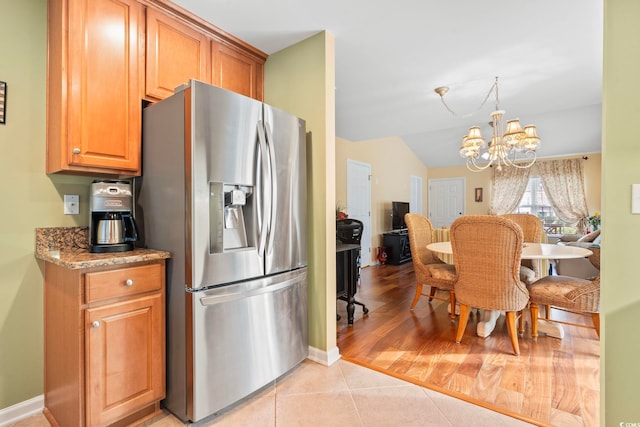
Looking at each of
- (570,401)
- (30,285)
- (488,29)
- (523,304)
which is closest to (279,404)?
(30,285)

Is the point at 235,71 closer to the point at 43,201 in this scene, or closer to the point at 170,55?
the point at 170,55

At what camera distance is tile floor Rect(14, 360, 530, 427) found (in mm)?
1633

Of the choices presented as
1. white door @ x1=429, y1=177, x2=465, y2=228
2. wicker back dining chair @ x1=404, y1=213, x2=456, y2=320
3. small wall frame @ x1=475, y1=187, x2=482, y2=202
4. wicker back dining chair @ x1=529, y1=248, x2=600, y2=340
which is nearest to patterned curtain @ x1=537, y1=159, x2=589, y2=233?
small wall frame @ x1=475, y1=187, x2=482, y2=202

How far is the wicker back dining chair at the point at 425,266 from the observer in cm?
296

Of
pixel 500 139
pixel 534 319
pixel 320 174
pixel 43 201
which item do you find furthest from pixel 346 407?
pixel 500 139

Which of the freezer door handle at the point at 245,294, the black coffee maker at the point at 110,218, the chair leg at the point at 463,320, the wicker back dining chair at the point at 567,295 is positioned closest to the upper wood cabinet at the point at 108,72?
the black coffee maker at the point at 110,218

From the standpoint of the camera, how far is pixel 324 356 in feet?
7.30

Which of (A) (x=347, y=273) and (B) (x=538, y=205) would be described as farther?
(B) (x=538, y=205)

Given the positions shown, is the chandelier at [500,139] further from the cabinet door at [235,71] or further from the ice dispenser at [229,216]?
the ice dispenser at [229,216]

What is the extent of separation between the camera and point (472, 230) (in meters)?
2.39

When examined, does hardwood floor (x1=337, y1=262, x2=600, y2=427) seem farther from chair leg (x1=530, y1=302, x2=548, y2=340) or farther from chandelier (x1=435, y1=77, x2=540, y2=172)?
chandelier (x1=435, y1=77, x2=540, y2=172)

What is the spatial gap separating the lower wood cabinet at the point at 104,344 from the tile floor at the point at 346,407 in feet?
0.73

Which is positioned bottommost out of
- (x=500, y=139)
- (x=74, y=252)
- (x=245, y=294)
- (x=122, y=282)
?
(x=245, y=294)

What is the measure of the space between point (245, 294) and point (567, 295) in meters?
2.40
